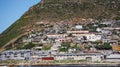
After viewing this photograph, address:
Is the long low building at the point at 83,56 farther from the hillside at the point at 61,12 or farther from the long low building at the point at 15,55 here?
the hillside at the point at 61,12

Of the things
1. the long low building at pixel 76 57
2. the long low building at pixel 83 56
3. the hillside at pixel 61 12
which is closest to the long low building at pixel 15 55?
the long low building at pixel 76 57

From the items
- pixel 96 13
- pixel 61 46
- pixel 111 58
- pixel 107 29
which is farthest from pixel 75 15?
pixel 111 58

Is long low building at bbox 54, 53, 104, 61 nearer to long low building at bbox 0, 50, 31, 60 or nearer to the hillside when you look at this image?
long low building at bbox 0, 50, 31, 60

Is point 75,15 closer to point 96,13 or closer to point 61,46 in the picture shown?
point 96,13

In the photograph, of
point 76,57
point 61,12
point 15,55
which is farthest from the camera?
point 61,12

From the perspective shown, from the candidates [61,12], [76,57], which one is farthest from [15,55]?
[61,12]

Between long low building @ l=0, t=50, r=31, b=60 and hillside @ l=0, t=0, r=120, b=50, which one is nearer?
long low building @ l=0, t=50, r=31, b=60

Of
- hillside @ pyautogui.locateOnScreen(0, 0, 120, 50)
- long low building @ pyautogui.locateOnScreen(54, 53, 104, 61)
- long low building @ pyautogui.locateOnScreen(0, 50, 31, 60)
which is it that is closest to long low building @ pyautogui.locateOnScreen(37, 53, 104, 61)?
long low building @ pyautogui.locateOnScreen(54, 53, 104, 61)

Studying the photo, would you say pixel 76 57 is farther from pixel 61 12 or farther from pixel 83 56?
pixel 61 12
